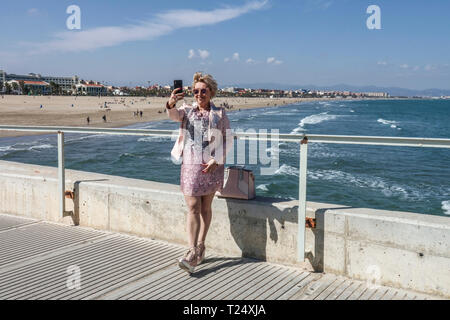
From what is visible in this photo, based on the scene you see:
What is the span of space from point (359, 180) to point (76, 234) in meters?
19.2

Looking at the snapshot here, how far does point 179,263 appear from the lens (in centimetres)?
447

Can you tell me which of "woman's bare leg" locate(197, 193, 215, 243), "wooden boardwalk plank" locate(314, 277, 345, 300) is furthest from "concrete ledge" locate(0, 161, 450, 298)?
"woman's bare leg" locate(197, 193, 215, 243)

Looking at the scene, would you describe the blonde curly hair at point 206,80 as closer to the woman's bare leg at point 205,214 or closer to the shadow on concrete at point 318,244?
the woman's bare leg at point 205,214

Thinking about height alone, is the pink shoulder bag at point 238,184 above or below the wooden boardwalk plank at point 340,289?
above

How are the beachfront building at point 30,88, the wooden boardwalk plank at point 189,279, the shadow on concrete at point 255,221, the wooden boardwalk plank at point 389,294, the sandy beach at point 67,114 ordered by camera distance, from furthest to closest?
the beachfront building at point 30,88 → the sandy beach at point 67,114 → the shadow on concrete at point 255,221 → the wooden boardwalk plank at point 189,279 → the wooden boardwalk plank at point 389,294

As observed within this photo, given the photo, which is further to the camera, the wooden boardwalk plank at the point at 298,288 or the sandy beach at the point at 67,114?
the sandy beach at the point at 67,114

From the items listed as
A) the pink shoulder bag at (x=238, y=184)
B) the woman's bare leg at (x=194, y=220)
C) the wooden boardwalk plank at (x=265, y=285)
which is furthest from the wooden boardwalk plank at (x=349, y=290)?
the woman's bare leg at (x=194, y=220)

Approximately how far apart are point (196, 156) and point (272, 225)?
108cm

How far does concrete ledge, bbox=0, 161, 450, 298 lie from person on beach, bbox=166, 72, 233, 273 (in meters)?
0.61

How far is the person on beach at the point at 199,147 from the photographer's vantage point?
445 cm

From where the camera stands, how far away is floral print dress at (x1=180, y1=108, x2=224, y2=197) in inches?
175

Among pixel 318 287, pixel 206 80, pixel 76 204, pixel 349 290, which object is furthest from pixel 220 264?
pixel 76 204

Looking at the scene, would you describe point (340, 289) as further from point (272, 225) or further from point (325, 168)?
point (325, 168)
